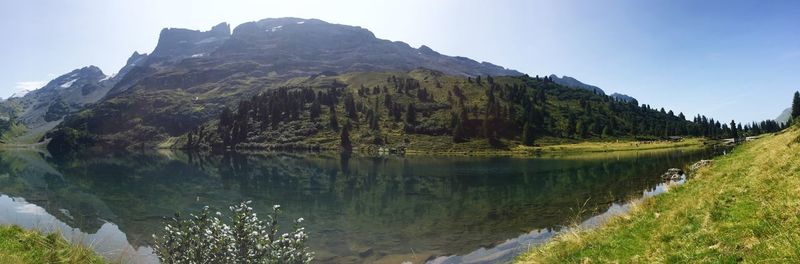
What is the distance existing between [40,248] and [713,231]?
72.7 ft

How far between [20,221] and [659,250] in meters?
59.4

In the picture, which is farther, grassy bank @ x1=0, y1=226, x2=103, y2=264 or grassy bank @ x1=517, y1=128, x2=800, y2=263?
grassy bank @ x1=0, y1=226, x2=103, y2=264

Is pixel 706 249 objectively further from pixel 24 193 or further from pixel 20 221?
pixel 24 193

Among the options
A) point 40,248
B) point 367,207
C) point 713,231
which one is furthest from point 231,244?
point 367,207

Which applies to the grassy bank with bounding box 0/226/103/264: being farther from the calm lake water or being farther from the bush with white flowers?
the bush with white flowers

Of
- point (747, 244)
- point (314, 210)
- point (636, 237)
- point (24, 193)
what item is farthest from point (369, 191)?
point (747, 244)

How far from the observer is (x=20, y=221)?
50.1 m

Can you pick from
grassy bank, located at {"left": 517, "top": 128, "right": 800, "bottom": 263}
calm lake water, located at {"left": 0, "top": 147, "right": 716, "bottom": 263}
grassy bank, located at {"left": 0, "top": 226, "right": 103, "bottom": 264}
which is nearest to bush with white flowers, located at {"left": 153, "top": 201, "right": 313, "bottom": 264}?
calm lake water, located at {"left": 0, "top": 147, "right": 716, "bottom": 263}

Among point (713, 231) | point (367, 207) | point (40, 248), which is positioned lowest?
point (367, 207)

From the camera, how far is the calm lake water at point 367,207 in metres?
38.9

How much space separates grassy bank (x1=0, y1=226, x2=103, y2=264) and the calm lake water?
3.29ft

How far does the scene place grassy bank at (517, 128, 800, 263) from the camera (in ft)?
34.9

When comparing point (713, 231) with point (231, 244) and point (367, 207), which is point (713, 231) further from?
point (367, 207)

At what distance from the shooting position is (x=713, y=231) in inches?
502
